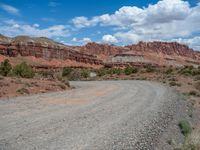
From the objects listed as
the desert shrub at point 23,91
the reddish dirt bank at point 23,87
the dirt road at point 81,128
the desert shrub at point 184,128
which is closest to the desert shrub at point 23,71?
the reddish dirt bank at point 23,87

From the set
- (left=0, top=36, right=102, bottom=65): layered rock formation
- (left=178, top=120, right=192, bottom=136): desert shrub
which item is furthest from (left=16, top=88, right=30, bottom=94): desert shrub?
(left=0, top=36, right=102, bottom=65): layered rock formation

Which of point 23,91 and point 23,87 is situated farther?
point 23,87

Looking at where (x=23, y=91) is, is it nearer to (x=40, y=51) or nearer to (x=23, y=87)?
(x=23, y=87)

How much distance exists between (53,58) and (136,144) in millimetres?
133270

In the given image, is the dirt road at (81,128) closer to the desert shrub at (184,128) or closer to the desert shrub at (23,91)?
the desert shrub at (184,128)

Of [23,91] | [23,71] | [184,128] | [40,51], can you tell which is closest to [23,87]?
[23,91]

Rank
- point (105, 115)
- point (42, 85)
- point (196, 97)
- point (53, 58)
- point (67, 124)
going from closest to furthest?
point (67, 124) < point (105, 115) < point (196, 97) < point (42, 85) < point (53, 58)

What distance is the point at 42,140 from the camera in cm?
930

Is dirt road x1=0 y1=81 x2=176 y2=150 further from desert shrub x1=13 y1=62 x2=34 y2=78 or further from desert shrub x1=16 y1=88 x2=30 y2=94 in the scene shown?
desert shrub x1=13 y1=62 x2=34 y2=78

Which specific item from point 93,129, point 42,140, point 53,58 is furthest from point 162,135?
point 53,58

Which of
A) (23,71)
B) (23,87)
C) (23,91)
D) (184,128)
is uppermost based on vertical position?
(23,71)

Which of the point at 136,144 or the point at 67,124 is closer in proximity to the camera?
the point at 136,144

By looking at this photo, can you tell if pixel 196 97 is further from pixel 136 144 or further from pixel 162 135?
pixel 136 144

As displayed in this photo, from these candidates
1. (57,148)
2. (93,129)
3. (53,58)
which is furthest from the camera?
(53,58)
